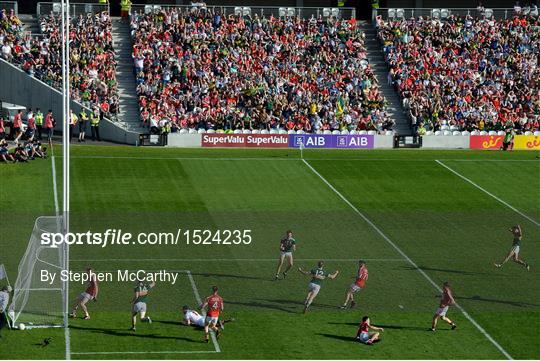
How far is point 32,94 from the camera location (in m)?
68.8

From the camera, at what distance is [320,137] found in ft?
221

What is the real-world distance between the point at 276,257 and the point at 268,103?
2735 cm

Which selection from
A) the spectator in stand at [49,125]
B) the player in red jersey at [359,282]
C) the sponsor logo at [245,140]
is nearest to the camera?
the player in red jersey at [359,282]

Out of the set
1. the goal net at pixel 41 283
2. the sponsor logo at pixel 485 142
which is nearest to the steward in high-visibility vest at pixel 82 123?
the sponsor logo at pixel 485 142

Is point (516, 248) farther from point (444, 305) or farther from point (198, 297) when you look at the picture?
point (198, 297)

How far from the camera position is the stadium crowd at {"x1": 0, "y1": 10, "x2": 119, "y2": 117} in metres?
68.1

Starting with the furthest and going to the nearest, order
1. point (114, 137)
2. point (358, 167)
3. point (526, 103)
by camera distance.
→ 1. point (526, 103)
2. point (114, 137)
3. point (358, 167)

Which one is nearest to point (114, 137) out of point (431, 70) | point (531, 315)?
point (431, 70)

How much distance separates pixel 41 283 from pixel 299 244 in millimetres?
13012

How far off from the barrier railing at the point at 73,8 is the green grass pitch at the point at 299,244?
15076 mm

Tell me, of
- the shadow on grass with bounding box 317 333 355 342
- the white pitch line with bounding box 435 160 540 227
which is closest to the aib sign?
the white pitch line with bounding box 435 160 540 227

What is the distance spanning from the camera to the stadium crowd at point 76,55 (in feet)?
224

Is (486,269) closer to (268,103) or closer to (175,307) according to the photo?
(175,307)

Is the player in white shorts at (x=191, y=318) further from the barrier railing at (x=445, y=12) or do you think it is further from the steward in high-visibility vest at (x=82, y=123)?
the barrier railing at (x=445, y=12)
